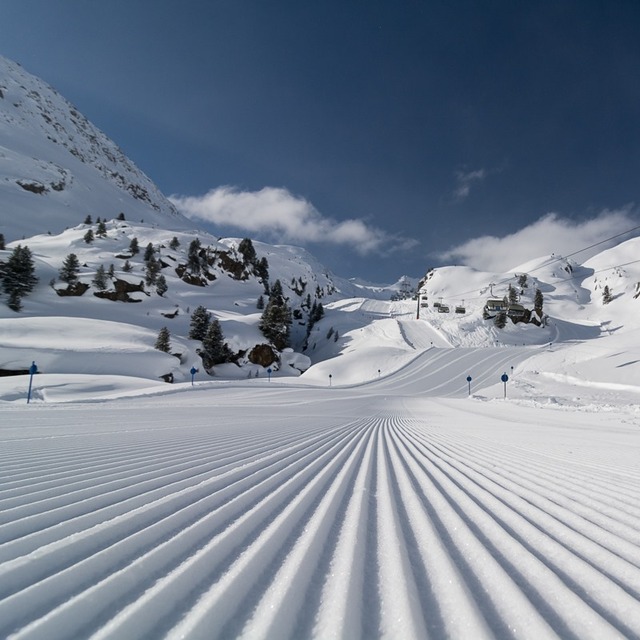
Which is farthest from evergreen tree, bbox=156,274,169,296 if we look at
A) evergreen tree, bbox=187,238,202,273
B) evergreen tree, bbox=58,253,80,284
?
evergreen tree, bbox=187,238,202,273

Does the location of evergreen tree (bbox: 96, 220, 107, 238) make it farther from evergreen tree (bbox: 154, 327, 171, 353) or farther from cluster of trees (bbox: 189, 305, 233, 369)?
evergreen tree (bbox: 154, 327, 171, 353)

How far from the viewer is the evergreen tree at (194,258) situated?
67250mm

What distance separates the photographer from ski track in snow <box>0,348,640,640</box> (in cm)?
128

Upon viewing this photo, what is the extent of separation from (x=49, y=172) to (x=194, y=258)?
101 meters

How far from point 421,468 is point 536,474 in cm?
132

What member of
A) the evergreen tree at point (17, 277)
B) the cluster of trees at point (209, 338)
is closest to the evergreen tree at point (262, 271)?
the cluster of trees at point (209, 338)

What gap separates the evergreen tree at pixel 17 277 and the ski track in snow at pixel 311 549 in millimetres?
45203

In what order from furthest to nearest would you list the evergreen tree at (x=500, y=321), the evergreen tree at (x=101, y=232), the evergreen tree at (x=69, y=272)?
the evergreen tree at (x=500, y=321), the evergreen tree at (x=101, y=232), the evergreen tree at (x=69, y=272)

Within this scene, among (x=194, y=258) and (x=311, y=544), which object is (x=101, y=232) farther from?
(x=311, y=544)

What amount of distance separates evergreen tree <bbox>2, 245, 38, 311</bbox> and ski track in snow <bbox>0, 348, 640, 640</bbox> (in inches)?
1780

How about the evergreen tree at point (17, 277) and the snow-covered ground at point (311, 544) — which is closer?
the snow-covered ground at point (311, 544)

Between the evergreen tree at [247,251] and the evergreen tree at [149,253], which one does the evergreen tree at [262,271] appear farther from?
the evergreen tree at [149,253]

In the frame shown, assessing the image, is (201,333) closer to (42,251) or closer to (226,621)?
(42,251)

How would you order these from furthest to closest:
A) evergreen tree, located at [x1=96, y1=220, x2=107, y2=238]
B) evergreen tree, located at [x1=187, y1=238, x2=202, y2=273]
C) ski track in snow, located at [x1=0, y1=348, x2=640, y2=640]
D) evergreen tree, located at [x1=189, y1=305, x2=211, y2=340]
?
evergreen tree, located at [x1=187, y1=238, x2=202, y2=273] < evergreen tree, located at [x1=96, y1=220, x2=107, y2=238] < evergreen tree, located at [x1=189, y1=305, x2=211, y2=340] < ski track in snow, located at [x1=0, y1=348, x2=640, y2=640]
